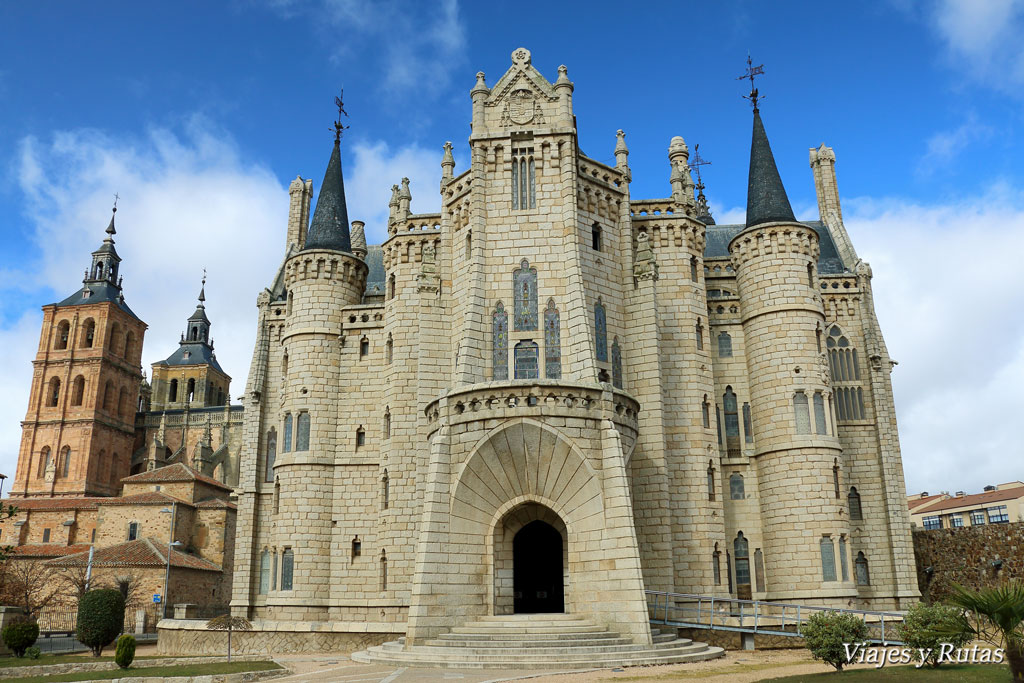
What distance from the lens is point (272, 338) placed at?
36.9 m

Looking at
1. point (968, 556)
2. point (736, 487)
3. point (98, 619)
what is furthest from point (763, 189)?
point (98, 619)

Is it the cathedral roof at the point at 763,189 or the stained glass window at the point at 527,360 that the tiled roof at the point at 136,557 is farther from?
the cathedral roof at the point at 763,189

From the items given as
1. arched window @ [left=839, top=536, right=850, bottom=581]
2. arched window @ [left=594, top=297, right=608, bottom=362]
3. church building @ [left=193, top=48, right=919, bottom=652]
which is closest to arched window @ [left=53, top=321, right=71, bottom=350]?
church building @ [left=193, top=48, right=919, bottom=652]

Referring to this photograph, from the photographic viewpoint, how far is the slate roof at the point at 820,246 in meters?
36.7

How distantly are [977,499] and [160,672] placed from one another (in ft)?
221

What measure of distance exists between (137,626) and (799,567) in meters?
33.1

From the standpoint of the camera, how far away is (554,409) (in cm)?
2302

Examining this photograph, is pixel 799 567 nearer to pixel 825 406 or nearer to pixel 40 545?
pixel 825 406

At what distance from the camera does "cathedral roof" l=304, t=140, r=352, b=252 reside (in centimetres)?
3569

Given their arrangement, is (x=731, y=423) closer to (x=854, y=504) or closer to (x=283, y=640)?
(x=854, y=504)

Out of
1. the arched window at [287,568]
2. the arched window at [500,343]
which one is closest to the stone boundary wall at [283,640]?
the arched window at [287,568]

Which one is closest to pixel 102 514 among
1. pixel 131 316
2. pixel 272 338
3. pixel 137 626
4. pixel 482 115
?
pixel 137 626

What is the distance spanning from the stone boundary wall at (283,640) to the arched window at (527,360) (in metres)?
9.62

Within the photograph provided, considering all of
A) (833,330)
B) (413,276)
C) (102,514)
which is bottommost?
(102,514)
